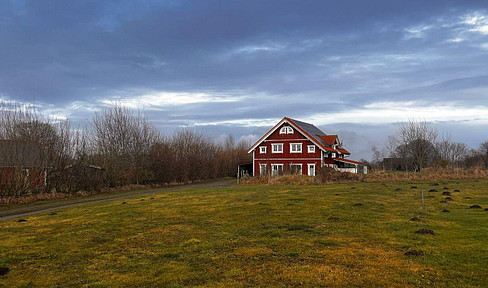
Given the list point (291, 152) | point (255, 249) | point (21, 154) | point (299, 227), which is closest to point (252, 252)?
point (255, 249)

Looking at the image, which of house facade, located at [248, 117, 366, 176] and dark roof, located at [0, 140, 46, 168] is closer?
dark roof, located at [0, 140, 46, 168]

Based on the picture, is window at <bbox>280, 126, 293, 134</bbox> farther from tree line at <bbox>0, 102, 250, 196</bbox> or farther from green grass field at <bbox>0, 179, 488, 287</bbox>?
green grass field at <bbox>0, 179, 488, 287</bbox>

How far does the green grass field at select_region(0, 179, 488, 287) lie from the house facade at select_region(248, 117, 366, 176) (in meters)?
31.8

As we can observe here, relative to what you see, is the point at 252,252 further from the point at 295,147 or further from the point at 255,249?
the point at 295,147

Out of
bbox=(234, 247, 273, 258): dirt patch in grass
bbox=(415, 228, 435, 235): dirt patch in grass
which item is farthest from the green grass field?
bbox=(415, 228, 435, 235): dirt patch in grass

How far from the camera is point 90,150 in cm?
3538

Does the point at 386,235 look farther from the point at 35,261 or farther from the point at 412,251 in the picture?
the point at 35,261

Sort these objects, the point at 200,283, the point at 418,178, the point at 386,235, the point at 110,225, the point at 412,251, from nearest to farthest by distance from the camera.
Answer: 1. the point at 200,283
2. the point at 412,251
3. the point at 386,235
4. the point at 110,225
5. the point at 418,178

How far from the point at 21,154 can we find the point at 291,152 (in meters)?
33.0

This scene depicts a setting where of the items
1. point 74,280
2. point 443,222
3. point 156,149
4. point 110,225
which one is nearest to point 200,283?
point 74,280

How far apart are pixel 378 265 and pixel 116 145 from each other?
3769 centimetres

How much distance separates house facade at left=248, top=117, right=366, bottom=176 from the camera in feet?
159

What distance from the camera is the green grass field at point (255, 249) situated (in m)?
7.30

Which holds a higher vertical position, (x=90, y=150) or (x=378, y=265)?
(x=90, y=150)
